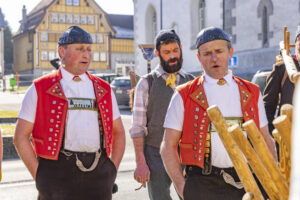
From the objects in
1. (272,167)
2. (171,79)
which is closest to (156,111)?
(171,79)

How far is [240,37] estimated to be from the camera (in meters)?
24.5

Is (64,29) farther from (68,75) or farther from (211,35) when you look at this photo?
(211,35)

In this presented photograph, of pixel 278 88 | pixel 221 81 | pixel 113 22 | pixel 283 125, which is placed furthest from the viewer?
Result: pixel 113 22

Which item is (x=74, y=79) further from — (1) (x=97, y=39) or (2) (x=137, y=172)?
(1) (x=97, y=39)

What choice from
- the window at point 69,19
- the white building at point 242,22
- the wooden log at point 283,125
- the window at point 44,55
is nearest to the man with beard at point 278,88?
the wooden log at point 283,125

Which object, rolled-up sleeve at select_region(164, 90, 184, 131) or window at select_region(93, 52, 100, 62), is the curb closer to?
rolled-up sleeve at select_region(164, 90, 184, 131)

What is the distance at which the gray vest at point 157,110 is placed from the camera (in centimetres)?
434

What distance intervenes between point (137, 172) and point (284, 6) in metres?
18.8

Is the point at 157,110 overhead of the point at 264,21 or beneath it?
beneath

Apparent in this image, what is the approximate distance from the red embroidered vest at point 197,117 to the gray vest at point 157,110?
1.20 meters

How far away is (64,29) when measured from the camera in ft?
205

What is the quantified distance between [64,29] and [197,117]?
61180mm

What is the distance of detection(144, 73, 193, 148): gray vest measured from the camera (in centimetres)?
434

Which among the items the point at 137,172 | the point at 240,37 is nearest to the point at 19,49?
the point at 240,37
